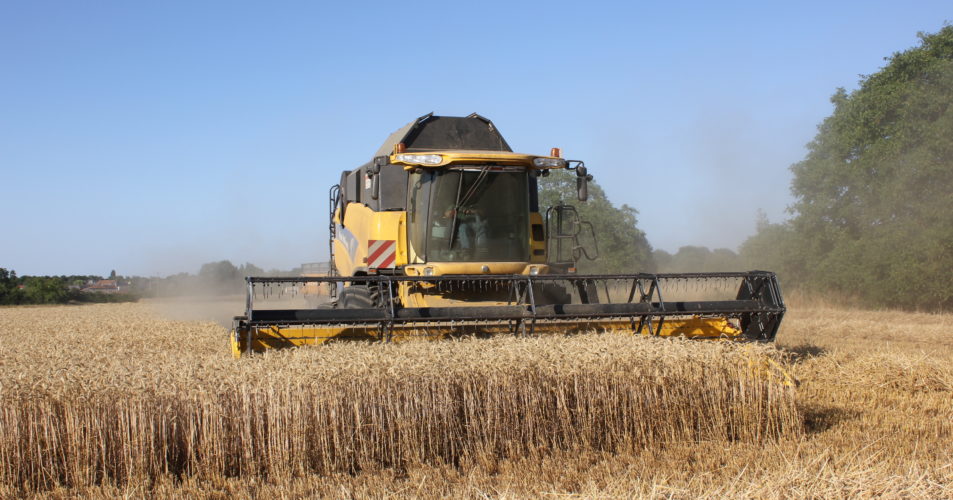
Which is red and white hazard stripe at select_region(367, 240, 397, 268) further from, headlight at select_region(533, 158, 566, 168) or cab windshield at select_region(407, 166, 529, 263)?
headlight at select_region(533, 158, 566, 168)

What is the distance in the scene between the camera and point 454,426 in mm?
5031

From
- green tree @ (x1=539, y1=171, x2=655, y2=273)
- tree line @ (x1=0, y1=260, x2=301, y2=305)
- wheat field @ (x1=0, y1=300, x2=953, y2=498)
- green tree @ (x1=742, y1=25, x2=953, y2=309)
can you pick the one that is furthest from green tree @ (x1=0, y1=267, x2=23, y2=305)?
wheat field @ (x1=0, y1=300, x2=953, y2=498)

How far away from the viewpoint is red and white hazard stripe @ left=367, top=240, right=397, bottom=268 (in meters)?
8.68

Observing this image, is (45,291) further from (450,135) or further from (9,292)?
(450,135)

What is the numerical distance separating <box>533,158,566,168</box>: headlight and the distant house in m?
38.4

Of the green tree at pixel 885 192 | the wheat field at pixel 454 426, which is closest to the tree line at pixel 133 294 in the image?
the green tree at pixel 885 192

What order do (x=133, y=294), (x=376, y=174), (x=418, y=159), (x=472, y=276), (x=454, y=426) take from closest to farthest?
(x=454, y=426)
(x=472, y=276)
(x=418, y=159)
(x=376, y=174)
(x=133, y=294)

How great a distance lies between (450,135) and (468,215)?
5.11 ft

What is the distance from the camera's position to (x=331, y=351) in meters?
5.62

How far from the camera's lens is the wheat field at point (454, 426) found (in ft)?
13.9

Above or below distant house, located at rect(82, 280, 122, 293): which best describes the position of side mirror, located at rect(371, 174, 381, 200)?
above

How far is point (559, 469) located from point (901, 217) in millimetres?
17773

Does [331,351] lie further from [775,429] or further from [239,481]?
[775,429]

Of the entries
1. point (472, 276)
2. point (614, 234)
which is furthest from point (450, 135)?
point (614, 234)
